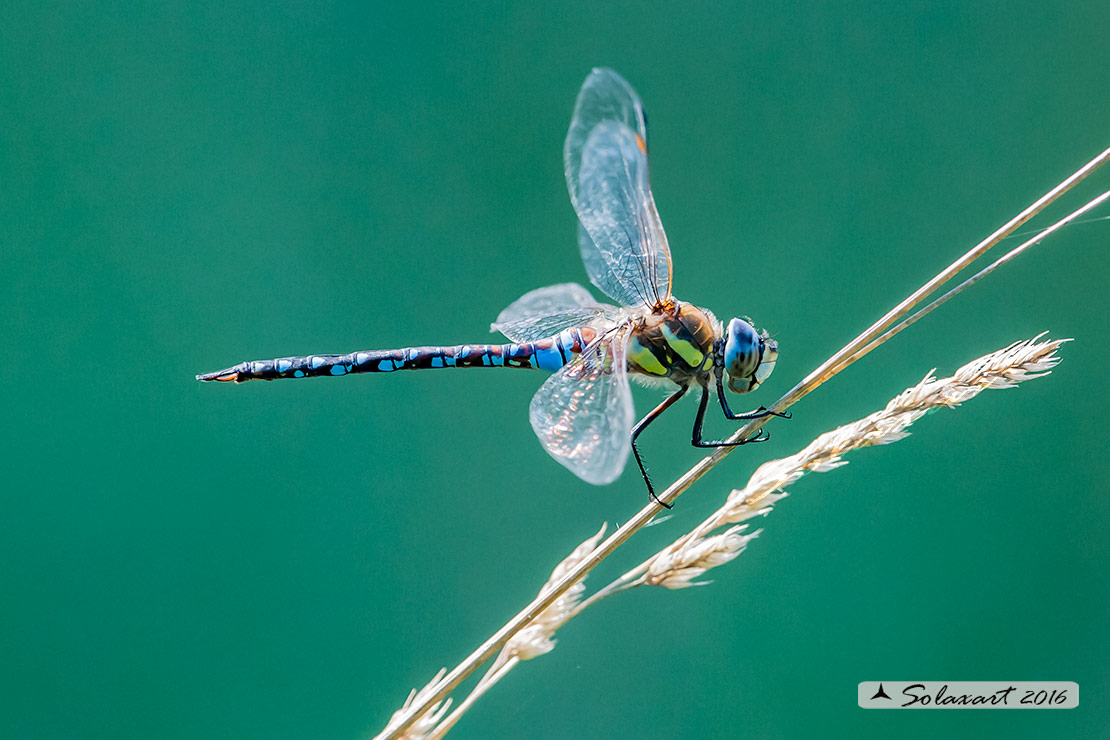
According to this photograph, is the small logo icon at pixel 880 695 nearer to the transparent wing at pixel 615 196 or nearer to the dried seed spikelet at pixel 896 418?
the dried seed spikelet at pixel 896 418

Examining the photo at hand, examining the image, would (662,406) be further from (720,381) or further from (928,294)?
(928,294)

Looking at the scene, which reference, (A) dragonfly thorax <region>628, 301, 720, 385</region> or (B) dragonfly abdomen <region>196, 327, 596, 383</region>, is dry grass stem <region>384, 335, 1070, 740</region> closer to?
(A) dragonfly thorax <region>628, 301, 720, 385</region>

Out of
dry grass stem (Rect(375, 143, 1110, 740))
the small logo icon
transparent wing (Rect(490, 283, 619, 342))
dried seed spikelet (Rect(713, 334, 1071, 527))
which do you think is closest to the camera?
dry grass stem (Rect(375, 143, 1110, 740))

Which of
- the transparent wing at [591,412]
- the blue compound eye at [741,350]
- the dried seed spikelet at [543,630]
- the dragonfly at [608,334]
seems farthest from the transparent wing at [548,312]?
the dried seed spikelet at [543,630]

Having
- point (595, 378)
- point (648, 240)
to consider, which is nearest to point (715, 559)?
point (595, 378)

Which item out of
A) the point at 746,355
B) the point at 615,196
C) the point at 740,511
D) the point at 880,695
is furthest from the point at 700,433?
the point at 880,695

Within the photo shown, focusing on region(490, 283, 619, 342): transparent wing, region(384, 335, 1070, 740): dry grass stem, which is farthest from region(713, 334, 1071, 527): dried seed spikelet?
region(490, 283, 619, 342): transparent wing

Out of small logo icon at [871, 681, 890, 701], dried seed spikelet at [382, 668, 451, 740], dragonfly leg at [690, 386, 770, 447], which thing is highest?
dragonfly leg at [690, 386, 770, 447]

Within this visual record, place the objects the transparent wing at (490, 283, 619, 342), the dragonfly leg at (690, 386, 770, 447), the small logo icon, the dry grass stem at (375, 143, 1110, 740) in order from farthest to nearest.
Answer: the transparent wing at (490, 283, 619, 342) < the small logo icon < the dragonfly leg at (690, 386, 770, 447) < the dry grass stem at (375, 143, 1110, 740)

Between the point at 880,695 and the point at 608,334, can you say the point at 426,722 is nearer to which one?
the point at 608,334
